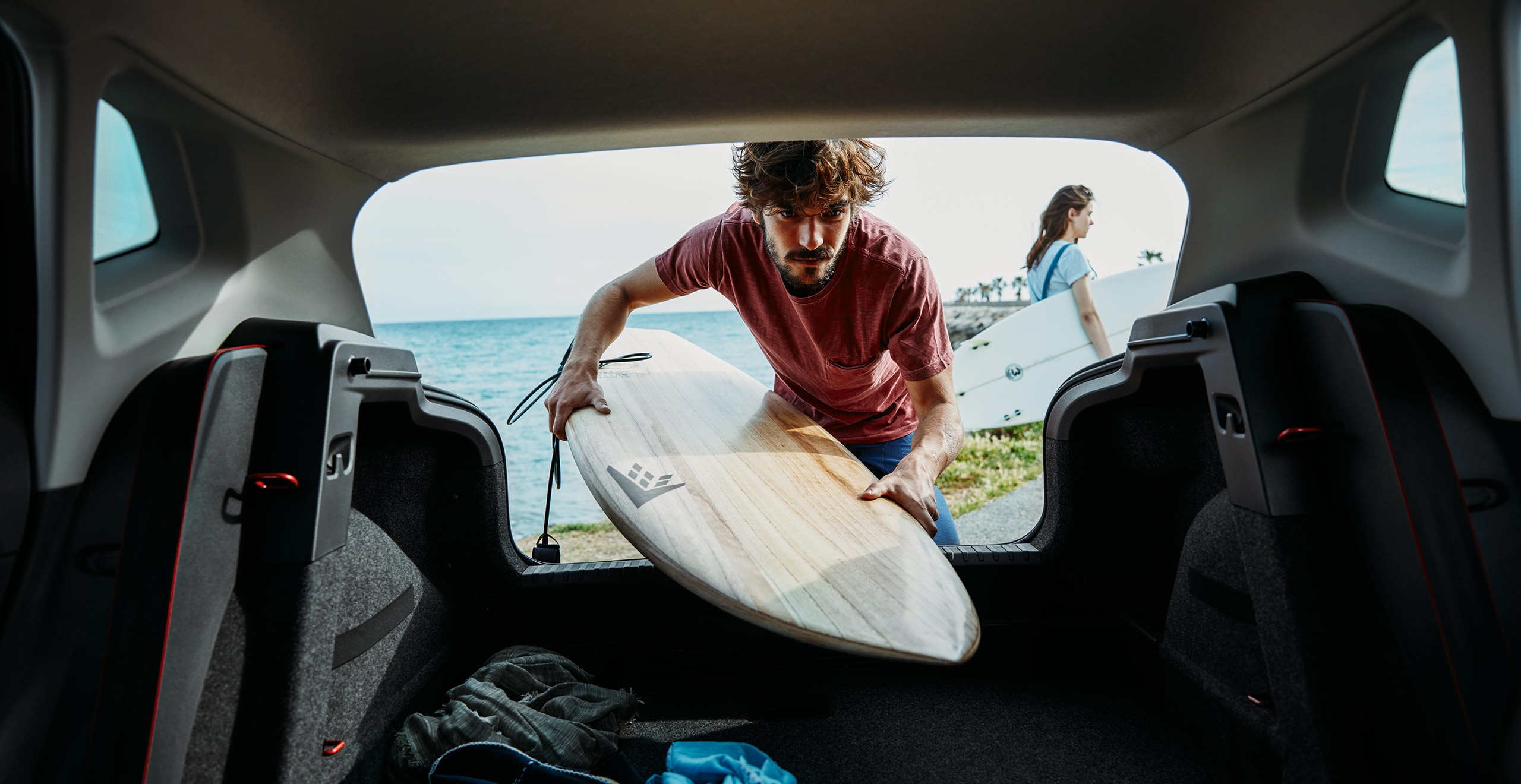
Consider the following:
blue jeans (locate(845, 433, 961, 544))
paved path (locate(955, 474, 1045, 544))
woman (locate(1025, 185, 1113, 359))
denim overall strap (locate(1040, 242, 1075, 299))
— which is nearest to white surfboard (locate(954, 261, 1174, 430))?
denim overall strap (locate(1040, 242, 1075, 299))

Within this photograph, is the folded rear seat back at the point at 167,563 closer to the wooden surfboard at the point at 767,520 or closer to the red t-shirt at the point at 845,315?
the wooden surfboard at the point at 767,520

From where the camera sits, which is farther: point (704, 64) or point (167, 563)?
point (704, 64)

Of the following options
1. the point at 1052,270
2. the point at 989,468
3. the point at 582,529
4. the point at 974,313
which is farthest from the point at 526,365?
the point at 1052,270

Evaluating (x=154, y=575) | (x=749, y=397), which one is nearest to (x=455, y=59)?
(x=154, y=575)

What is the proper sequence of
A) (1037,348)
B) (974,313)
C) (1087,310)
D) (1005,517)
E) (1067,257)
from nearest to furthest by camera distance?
1. (1067,257)
2. (1087,310)
3. (1005,517)
4. (1037,348)
5. (974,313)

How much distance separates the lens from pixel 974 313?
14.0 m

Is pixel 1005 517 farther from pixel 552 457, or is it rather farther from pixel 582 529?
pixel 582 529

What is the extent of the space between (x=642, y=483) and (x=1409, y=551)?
4.69ft

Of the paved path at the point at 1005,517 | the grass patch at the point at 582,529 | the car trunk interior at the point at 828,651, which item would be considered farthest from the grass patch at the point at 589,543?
the car trunk interior at the point at 828,651

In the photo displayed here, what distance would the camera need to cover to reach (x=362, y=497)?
166 cm

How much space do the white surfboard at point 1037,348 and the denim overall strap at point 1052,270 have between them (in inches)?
10.5

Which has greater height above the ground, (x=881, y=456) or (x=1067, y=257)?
(x=1067, y=257)

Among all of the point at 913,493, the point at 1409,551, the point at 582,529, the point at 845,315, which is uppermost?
the point at 845,315

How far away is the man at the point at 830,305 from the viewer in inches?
71.7
